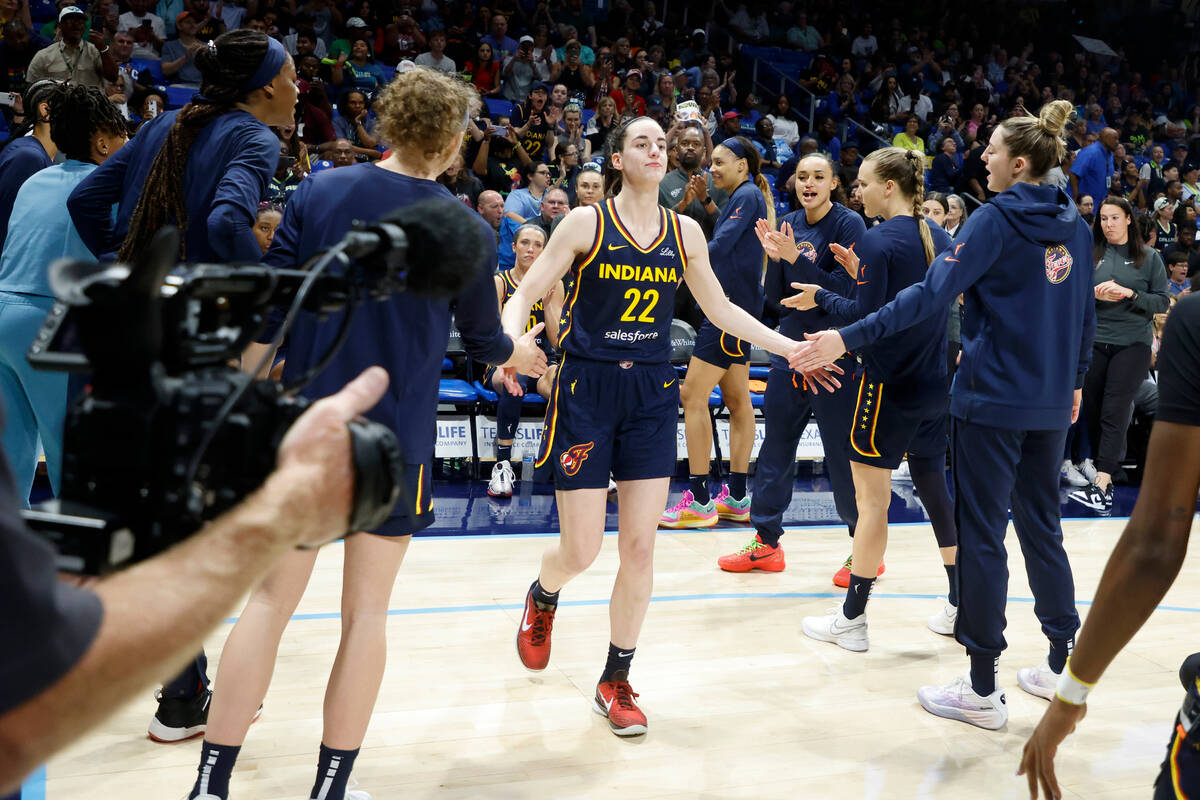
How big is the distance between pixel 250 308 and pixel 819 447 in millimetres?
7748

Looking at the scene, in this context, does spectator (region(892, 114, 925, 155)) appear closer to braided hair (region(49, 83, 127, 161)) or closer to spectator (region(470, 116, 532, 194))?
spectator (region(470, 116, 532, 194))

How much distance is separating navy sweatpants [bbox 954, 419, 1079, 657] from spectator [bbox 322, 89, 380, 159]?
7217 millimetres

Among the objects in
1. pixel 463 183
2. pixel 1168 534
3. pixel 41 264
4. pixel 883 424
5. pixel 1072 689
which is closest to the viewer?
pixel 1168 534

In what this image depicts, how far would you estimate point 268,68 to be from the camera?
3033 mm

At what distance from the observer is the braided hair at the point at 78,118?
3555 millimetres

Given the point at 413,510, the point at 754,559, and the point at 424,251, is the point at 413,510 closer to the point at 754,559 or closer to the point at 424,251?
the point at 424,251

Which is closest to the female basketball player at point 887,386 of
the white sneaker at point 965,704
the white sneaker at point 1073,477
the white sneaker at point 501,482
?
the white sneaker at point 965,704

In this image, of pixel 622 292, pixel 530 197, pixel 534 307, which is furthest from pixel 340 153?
pixel 622 292

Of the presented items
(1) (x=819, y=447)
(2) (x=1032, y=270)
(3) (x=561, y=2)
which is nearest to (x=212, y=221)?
(2) (x=1032, y=270)

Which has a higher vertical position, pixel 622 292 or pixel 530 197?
pixel 530 197

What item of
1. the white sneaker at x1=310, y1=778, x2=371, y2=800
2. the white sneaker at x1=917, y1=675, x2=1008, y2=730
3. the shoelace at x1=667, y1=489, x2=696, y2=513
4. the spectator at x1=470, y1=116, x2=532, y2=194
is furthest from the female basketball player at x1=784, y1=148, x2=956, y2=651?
the spectator at x1=470, y1=116, x2=532, y2=194

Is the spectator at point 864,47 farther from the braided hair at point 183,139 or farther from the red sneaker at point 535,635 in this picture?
the braided hair at point 183,139

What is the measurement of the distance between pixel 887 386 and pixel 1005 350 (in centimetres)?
83

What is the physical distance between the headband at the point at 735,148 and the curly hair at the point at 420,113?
3.71m
